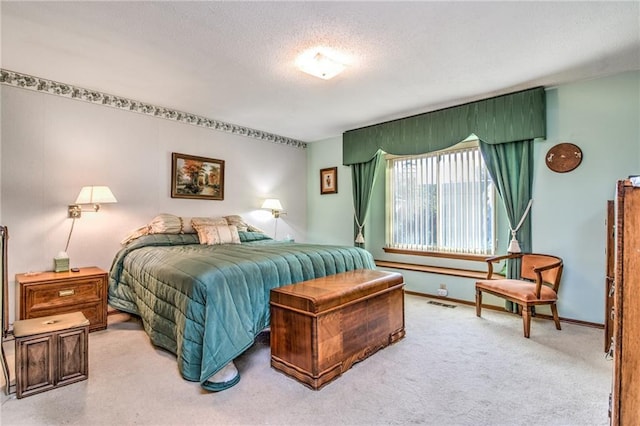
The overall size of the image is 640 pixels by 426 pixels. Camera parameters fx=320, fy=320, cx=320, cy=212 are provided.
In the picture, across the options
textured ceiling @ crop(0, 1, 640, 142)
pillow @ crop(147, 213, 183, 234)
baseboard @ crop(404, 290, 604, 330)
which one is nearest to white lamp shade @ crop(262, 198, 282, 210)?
pillow @ crop(147, 213, 183, 234)

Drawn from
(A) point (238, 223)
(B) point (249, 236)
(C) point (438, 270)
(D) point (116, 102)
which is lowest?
(C) point (438, 270)

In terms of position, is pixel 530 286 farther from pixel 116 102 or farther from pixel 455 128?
pixel 116 102

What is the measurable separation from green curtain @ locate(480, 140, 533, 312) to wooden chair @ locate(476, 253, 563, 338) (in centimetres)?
13

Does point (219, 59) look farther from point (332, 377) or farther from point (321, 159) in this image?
point (321, 159)

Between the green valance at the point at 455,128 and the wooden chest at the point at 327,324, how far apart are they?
7.54 feet

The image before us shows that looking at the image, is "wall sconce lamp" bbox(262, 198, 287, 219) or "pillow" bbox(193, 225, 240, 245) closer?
"pillow" bbox(193, 225, 240, 245)

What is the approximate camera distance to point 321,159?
589 cm

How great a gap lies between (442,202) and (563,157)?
1.55 m

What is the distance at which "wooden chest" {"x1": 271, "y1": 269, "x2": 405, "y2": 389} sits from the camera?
6.96ft

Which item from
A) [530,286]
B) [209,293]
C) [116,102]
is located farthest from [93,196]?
[530,286]

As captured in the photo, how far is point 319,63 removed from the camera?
107 inches

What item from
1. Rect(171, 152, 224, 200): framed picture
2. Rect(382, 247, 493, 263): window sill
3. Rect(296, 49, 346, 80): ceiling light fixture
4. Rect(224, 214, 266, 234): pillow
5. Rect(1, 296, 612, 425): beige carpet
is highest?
Rect(296, 49, 346, 80): ceiling light fixture

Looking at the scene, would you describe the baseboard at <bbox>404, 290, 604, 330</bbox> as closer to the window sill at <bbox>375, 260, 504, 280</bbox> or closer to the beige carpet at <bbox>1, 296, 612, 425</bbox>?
the window sill at <bbox>375, 260, 504, 280</bbox>

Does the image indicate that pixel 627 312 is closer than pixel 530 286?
Yes
